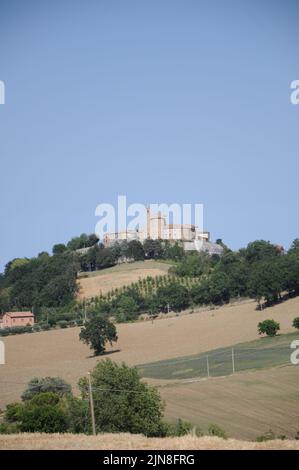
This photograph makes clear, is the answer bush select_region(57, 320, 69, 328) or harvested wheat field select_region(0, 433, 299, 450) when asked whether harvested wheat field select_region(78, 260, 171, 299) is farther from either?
harvested wheat field select_region(0, 433, 299, 450)

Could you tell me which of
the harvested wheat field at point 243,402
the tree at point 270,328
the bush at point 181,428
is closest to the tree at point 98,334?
the tree at point 270,328

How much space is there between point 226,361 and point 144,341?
26617mm

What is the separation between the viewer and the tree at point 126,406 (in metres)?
36.5

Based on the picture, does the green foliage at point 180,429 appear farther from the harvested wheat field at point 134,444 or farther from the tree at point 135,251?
the tree at point 135,251

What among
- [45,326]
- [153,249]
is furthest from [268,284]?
[153,249]

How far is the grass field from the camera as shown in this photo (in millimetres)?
62469

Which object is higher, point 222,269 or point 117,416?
point 222,269

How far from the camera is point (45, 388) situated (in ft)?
175

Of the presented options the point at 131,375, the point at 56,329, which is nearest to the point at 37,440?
the point at 131,375

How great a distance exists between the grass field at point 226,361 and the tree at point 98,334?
13.4 meters

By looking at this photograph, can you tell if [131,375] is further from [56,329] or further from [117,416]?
[56,329]

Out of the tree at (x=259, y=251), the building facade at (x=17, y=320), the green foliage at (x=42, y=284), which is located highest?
the tree at (x=259, y=251)

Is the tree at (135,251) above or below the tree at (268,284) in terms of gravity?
above

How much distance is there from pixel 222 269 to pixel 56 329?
37.3m
